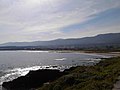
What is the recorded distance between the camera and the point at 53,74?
125 ft

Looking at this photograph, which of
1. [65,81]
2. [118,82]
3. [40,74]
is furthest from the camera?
[40,74]

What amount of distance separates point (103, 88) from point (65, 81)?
6.77m

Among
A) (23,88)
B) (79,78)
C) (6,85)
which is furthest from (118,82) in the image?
(6,85)

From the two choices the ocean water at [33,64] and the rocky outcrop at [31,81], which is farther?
the ocean water at [33,64]

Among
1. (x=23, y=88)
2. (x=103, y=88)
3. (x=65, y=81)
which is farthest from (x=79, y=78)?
(x=23, y=88)

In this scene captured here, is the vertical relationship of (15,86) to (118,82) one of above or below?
below

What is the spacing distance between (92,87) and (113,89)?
1.61m

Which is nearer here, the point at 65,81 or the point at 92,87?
the point at 92,87

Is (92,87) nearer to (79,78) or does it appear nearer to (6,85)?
(79,78)

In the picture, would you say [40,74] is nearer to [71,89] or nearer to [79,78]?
[79,78]

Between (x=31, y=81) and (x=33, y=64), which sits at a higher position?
(x=31, y=81)

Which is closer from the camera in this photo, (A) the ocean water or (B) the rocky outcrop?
(B) the rocky outcrop

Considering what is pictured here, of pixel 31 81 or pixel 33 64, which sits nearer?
pixel 31 81

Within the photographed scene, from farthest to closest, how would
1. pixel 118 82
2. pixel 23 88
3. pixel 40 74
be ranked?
1. pixel 40 74
2. pixel 23 88
3. pixel 118 82
